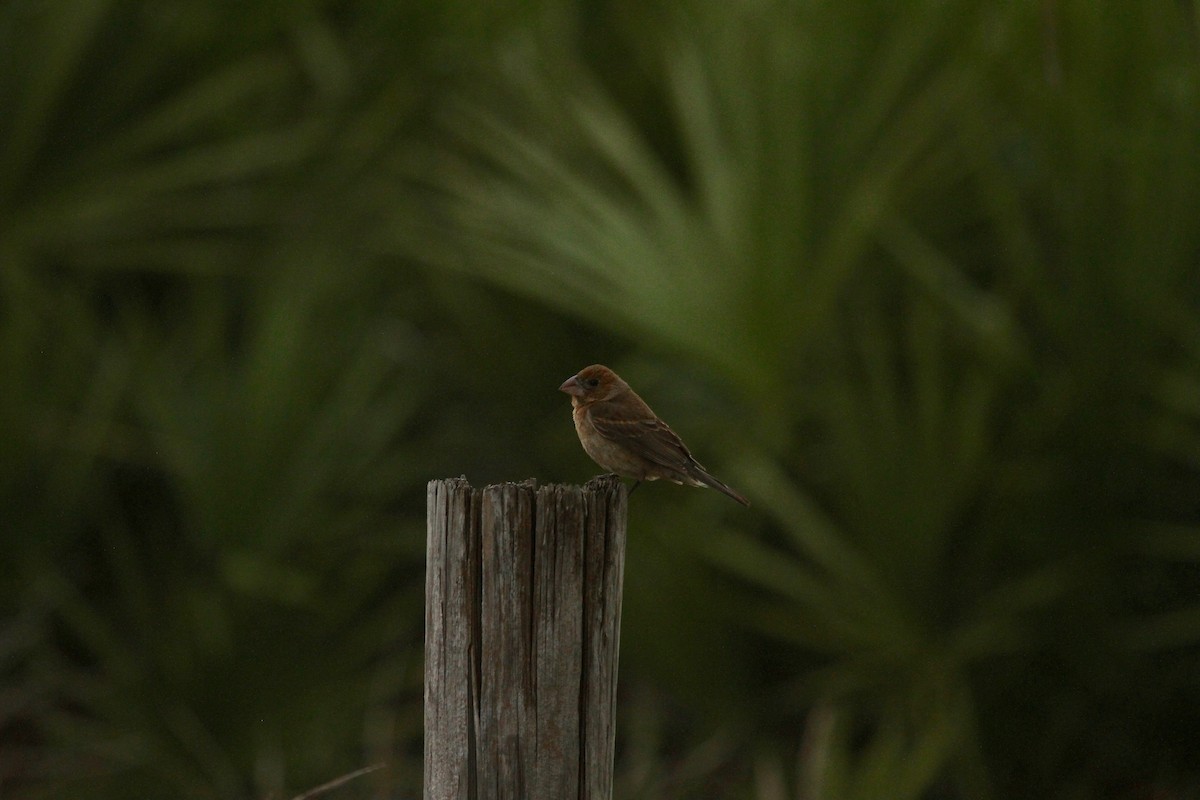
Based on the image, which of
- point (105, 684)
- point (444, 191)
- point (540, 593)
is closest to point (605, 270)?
point (444, 191)

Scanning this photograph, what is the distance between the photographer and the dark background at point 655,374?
4.88m

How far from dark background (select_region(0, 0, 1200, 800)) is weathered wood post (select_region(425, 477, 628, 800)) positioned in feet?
6.97

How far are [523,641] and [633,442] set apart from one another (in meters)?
1.49

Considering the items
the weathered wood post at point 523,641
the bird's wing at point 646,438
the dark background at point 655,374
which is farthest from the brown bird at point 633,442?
the weathered wood post at point 523,641

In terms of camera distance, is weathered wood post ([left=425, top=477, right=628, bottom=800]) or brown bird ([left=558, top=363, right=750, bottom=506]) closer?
weathered wood post ([left=425, top=477, right=628, bottom=800])

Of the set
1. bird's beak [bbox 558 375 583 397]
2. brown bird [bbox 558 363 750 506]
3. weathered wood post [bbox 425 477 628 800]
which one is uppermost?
bird's beak [bbox 558 375 583 397]

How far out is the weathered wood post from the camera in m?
2.53

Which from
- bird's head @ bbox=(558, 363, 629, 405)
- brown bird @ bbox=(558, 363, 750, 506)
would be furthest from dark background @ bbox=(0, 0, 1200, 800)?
brown bird @ bbox=(558, 363, 750, 506)

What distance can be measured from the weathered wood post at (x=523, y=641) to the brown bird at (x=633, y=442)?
4.45 feet

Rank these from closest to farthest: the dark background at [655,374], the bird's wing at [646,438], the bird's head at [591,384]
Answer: the bird's wing at [646,438] → the bird's head at [591,384] → the dark background at [655,374]

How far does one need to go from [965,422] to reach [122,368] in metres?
3.13

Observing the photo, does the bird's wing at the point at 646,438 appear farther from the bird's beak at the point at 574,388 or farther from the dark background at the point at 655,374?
the dark background at the point at 655,374

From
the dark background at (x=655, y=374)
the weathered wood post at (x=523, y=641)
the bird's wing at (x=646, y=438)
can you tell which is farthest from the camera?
the dark background at (x=655, y=374)

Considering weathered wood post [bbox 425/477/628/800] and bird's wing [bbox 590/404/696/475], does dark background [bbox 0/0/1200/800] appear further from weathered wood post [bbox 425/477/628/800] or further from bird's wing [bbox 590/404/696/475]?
weathered wood post [bbox 425/477/628/800]
